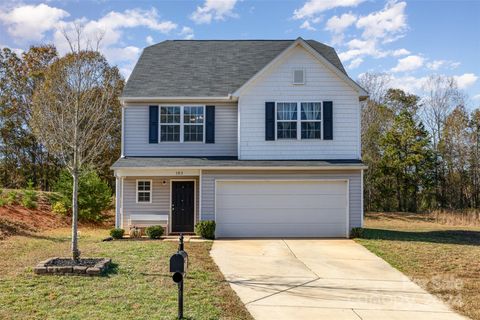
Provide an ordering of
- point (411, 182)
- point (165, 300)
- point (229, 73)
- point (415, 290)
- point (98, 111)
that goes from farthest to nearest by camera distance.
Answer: point (411, 182) < point (229, 73) < point (98, 111) < point (415, 290) < point (165, 300)

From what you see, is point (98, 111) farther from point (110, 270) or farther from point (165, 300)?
point (165, 300)

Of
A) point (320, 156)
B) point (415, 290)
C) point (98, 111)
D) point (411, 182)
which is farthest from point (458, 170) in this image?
point (98, 111)

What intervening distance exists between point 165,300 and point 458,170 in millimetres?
32081

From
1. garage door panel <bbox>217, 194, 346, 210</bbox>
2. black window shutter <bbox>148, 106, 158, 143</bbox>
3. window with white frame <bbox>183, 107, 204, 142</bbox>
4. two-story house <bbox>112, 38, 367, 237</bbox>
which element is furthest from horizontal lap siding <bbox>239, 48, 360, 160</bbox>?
black window shutter <bbox>148, 106, 158, 143</bbox>

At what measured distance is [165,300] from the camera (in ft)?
24.5

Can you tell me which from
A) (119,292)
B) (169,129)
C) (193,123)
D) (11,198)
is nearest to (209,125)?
(193,123)

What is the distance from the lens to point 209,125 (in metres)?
18.0

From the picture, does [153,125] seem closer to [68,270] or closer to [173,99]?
[173,99]

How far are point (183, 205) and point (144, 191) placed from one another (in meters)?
1.70

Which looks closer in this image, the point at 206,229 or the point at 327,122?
the point at 206,229

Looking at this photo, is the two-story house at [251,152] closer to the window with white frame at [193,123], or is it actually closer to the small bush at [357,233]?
the window with white frame at [193,123]

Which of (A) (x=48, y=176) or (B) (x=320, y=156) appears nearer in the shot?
(B) (x=320, y=156)

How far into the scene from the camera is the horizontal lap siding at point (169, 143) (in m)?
17.9

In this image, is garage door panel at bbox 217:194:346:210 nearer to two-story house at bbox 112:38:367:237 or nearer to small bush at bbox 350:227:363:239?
two-story house at bbox 112:38:367:237
